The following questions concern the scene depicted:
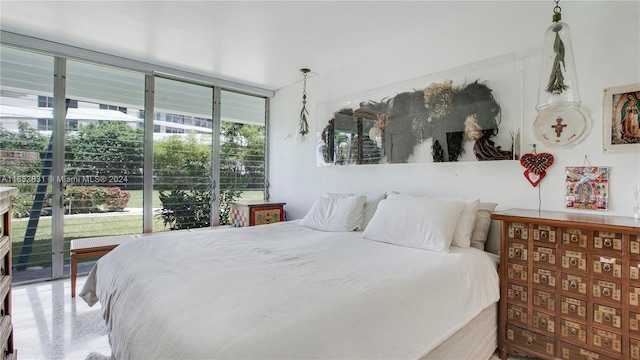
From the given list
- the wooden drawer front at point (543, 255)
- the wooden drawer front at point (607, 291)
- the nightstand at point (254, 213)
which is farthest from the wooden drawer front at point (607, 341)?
the nightstand at point (254, 213)

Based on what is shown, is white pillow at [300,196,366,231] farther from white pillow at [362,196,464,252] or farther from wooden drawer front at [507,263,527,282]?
wooden drawer front at [507,263,527,282]

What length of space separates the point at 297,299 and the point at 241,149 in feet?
12.7

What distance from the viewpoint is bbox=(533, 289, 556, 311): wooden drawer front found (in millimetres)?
1797

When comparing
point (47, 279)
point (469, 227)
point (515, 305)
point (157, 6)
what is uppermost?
point (157, 6)

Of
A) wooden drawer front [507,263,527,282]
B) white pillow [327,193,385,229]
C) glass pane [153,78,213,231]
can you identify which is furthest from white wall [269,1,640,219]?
glass pane [153,78,213,231]

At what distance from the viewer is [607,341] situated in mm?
1613

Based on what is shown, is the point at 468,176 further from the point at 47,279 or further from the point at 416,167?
the point at 47,279

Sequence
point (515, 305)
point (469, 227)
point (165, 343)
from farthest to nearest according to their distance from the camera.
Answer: point (469, 227)
point (515, 305)
point (165, 343)

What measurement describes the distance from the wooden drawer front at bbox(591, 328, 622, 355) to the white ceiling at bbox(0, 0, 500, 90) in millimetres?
2386

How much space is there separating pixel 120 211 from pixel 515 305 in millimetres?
4184

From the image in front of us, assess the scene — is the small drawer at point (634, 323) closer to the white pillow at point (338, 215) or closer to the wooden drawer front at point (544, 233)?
the wooden drawer front at point (544, 233)

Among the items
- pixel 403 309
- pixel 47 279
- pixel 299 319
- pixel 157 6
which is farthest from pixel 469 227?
pixel 47 279

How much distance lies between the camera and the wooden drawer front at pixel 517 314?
191cm

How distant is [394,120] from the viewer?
10.4ft
